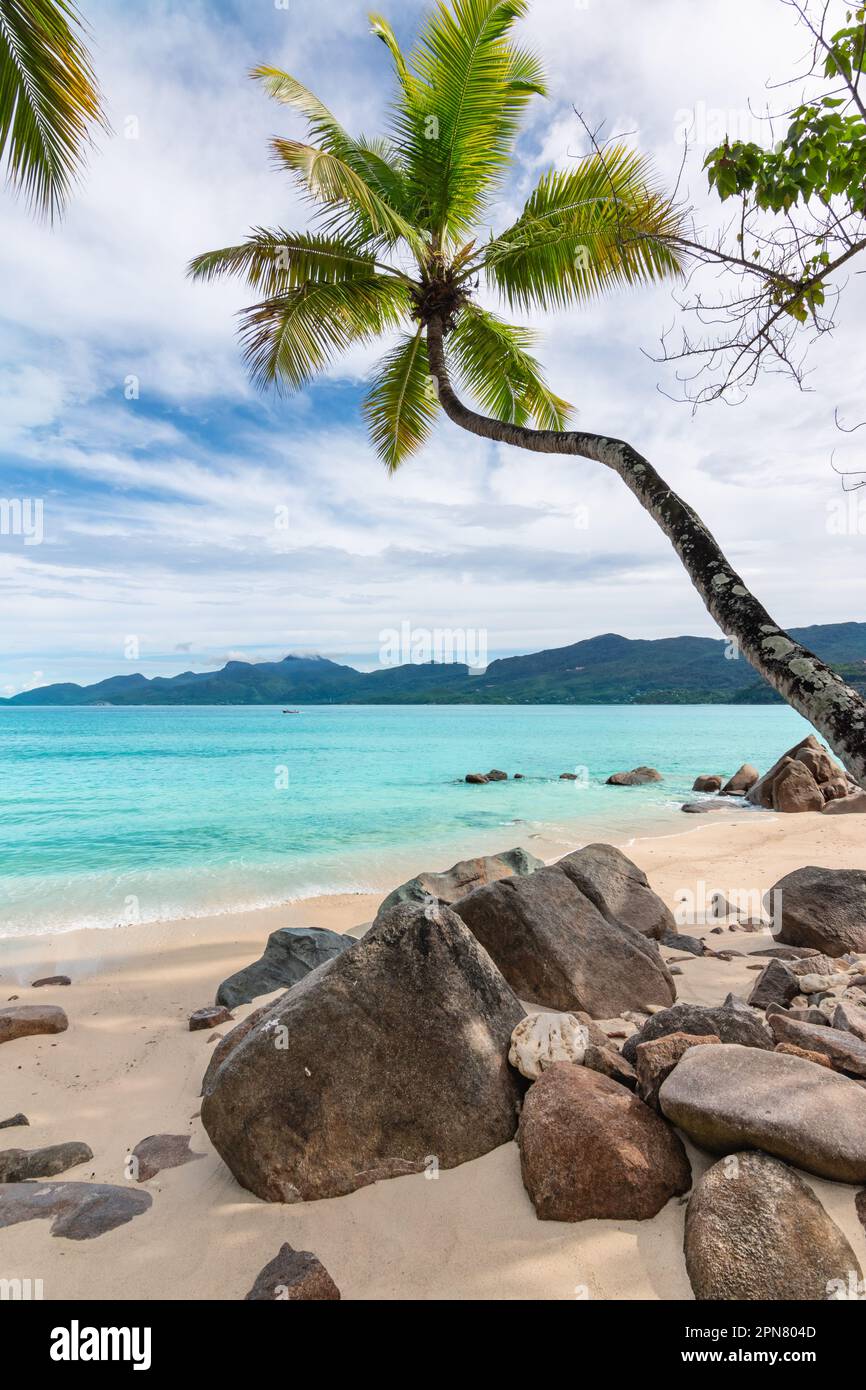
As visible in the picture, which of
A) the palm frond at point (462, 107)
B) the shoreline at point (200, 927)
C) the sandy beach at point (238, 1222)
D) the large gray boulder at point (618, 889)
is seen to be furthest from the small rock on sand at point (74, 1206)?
the palm frond at point (462, 107)

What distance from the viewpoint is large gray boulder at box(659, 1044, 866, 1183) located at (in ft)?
9.73

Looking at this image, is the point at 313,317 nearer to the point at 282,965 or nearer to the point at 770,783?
the point at 282,965

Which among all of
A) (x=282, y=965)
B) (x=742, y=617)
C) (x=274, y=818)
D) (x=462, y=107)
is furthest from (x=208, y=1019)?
(x=274, y=818)

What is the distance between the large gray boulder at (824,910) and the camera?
7.00 meters

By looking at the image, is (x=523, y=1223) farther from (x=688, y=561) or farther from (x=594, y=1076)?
(x=688, y=561)

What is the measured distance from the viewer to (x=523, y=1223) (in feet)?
10.6

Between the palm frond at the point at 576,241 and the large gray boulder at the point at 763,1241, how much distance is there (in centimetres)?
896

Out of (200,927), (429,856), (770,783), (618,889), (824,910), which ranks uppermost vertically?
(618,889)

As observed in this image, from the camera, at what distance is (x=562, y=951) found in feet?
18.4

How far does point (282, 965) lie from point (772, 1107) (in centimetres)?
507

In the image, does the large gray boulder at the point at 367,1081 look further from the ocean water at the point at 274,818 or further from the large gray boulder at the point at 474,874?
the ocean water at the point at 274,818

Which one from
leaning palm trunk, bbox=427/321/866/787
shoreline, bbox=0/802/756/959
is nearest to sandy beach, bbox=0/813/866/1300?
leaning palm trunk, bbox=427/321/866/787
